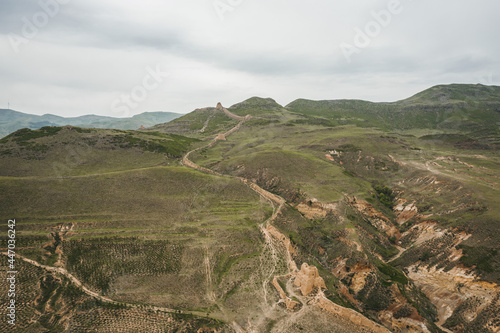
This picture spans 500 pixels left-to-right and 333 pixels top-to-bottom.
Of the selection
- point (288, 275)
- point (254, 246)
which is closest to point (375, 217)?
point (288, 275)

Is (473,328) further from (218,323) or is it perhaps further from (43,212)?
(43,212)

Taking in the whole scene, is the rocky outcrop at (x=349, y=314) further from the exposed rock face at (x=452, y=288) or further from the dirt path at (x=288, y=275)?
the exposed rock face at (x=452, y=288)

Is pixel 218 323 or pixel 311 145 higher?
pixel 311 145

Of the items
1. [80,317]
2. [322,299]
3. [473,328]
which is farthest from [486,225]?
[80,317]

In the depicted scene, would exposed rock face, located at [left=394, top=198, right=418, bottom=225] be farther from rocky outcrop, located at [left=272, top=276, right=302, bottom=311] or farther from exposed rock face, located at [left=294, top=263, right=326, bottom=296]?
rocky outcrop, located at [left=272, top=276, right=302, bottom=311]

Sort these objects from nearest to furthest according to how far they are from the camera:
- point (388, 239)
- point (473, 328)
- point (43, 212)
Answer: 1. point (473, 328)
2. point (43, 212)
3. point (388, 239)

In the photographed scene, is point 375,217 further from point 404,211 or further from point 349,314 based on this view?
point 349,314
